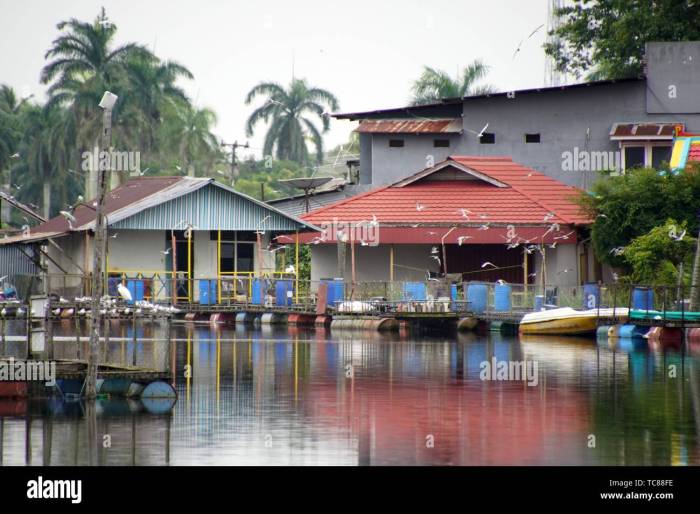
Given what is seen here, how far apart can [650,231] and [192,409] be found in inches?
1126

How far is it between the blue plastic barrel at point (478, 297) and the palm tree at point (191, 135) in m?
50.2

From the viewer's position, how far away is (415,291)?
49688mm

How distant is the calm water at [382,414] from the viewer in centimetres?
2058

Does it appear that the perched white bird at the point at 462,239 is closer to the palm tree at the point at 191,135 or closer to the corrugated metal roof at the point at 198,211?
the corrugated metal roof at the point at 198,211

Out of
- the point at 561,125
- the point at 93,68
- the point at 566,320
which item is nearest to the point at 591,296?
the point at 566,320

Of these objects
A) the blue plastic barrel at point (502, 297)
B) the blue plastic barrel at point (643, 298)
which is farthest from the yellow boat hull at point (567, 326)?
the blue plastic barrel at point (502, 297)

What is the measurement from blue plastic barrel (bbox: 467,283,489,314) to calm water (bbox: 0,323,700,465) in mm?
11331

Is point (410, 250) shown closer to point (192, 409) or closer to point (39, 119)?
point (192, 409)

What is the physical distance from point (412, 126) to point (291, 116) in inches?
1740
